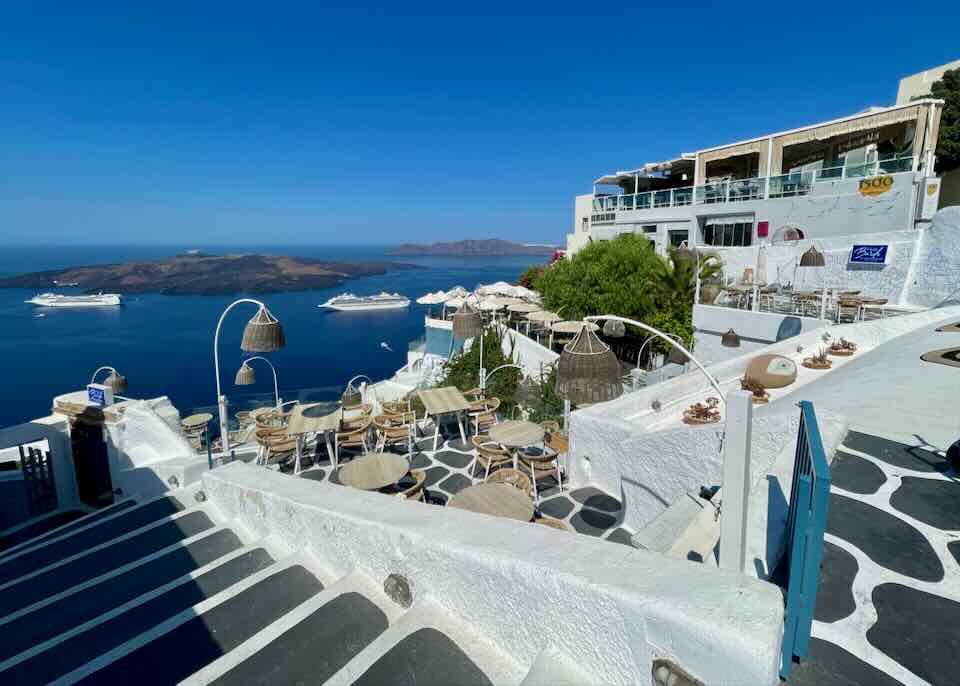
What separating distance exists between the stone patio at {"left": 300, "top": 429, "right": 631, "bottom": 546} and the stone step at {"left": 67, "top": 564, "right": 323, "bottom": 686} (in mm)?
3631

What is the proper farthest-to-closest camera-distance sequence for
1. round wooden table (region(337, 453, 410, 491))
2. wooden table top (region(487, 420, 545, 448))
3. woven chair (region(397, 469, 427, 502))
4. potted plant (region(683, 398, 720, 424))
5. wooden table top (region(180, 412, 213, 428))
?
wooden table top (region(180, 412, 213, 428)) → wooden table top (region(487, 420, 545, 448)) → potted plant (region(683, 398, 720, 424)) → woven chair (region(397, 469, 427, 502)) → round wooden table (region(337, 453, 410, 491))

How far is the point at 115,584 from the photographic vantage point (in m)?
3.99

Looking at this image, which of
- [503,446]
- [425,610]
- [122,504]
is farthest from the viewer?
[503,446]

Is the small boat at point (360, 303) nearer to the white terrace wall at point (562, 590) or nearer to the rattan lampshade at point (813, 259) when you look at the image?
the rattan lampshade at point (813, 259)

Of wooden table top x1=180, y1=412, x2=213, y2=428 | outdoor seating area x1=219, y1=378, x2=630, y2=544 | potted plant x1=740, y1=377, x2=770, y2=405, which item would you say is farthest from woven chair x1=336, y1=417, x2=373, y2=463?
wooden table top x1=180, y1=412, x2=213, y2=428

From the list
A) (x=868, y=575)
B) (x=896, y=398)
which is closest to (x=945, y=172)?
(x=896, y=398)

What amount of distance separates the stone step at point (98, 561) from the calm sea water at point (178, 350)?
54.9 feet

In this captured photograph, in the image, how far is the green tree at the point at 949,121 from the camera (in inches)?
Result: 912

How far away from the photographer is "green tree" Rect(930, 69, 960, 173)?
23.2 m

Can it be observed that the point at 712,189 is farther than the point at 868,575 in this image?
Yes

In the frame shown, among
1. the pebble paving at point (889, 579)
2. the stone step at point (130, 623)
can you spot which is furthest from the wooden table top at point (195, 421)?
the pebble paving at point (889, 579)

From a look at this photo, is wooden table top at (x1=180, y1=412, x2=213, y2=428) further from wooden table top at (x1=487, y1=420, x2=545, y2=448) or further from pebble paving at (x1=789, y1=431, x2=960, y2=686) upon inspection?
pebble paving at (x1=789, y1=431, x2=960, y2=686)

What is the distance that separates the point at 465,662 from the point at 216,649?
1518mm

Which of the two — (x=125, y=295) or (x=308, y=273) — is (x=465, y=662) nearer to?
(x=125, y=295)
